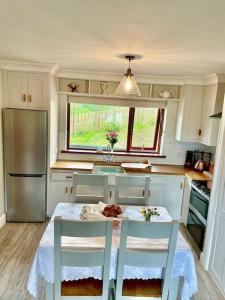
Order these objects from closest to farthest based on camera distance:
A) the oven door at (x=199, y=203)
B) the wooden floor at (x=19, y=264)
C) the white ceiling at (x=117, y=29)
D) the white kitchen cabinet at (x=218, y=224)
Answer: the white ceiling at (x=117, y=29), the wooden floor at (x=19, y=264), the white kitchen cabinet at (x=218, y=224), the oven door at (x=199, y=203)

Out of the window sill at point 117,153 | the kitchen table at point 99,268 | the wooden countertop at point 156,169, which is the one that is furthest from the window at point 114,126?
the kitchen table at point 99,268

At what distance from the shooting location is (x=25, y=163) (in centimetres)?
335

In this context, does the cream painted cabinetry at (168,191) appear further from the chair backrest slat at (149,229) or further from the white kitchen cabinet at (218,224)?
the chair backrest slat at (149,229)

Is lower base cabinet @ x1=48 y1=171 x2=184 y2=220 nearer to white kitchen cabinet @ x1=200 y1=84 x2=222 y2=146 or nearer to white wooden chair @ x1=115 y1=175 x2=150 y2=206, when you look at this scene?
white kitchen cabinet @ x1=200 y1=84 x2=222 y2=146

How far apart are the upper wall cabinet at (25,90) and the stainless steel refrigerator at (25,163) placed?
21 centimetres

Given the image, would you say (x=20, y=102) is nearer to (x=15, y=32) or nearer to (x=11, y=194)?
(x=11, y=194)

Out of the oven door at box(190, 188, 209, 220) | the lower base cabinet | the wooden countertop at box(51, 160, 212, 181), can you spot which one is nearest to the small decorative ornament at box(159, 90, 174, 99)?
the wooden countertop at box(51, 160, 212, 181)

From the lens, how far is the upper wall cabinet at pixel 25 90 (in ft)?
10.8

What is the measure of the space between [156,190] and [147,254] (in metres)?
2.11

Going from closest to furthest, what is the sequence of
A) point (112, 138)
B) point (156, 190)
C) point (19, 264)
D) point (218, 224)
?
1. point (218, 224)
2. point (19, 264)
3. point (156, 190)
4. point (112, 138)

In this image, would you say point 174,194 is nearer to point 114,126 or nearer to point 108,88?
point 114,126

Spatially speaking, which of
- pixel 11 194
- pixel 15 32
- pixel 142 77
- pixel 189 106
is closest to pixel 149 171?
pixel 189 106

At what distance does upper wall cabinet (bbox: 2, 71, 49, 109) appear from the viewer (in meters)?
3.31

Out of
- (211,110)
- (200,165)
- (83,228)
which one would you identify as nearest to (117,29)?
(83,228)
